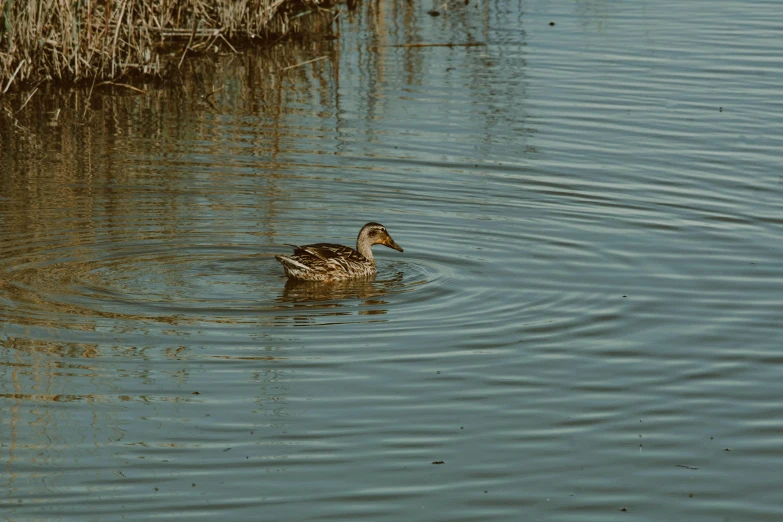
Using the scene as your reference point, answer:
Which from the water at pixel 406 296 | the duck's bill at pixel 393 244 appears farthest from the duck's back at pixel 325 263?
the duck's bill at pixel 393 244

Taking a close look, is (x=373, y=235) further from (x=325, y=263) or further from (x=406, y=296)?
(x=406, y=296)

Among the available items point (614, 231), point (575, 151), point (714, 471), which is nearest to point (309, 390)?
point (714, 471)

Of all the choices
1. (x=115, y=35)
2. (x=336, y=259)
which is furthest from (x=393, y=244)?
(x=115, y=35)

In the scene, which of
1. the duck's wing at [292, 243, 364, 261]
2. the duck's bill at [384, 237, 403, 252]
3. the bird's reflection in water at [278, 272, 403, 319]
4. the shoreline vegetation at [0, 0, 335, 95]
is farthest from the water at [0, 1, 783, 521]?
the shoreline vegetation at [0, 0, 335, 95]

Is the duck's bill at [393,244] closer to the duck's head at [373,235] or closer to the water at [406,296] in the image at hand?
the duck's head at [373,235]

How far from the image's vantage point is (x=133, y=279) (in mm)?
10742

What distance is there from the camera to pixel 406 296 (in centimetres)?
1066

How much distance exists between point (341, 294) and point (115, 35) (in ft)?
26.7

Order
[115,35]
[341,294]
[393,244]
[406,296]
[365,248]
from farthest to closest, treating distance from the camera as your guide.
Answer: [115,35] → [393,244] → [365,248] → [341,294] → [406,296]

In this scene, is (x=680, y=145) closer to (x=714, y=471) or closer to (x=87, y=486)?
(x=714, y=471)

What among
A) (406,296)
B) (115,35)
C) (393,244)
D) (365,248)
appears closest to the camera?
(406,296)

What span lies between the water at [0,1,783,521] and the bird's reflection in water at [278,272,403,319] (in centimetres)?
4

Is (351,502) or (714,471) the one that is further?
(714,471)

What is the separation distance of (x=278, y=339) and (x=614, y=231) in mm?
4144
